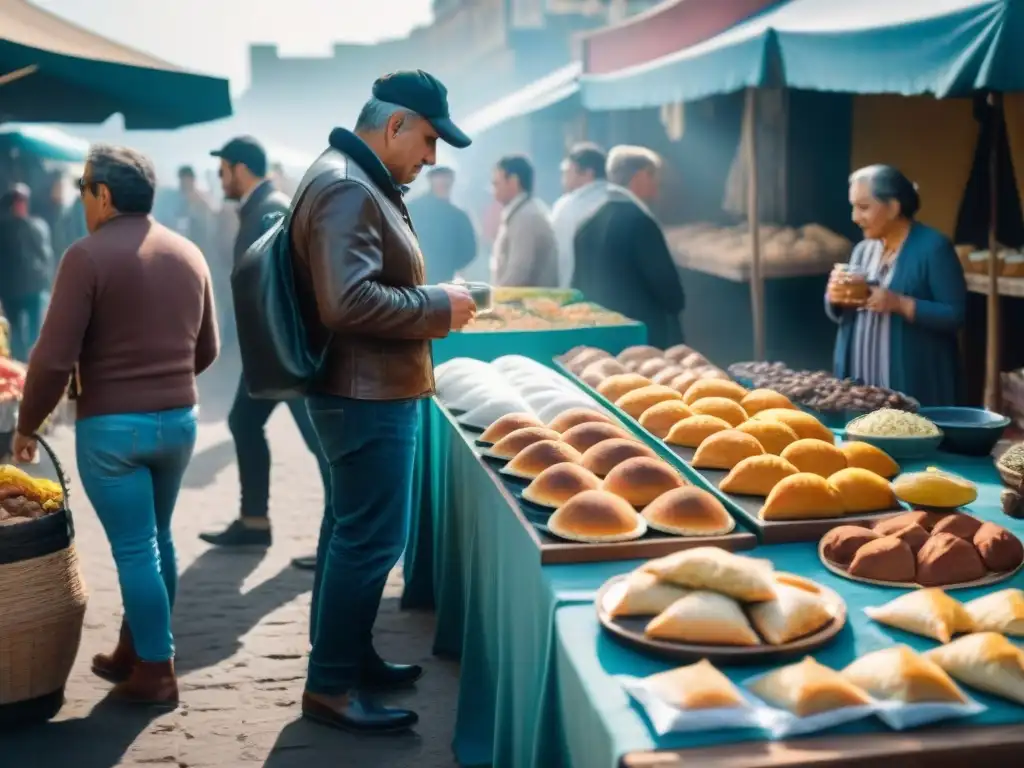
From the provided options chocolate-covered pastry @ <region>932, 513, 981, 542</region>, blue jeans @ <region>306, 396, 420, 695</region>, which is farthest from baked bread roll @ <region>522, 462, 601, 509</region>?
chocolate-covered pastry @ <region>932, 513, 981, 542</region>

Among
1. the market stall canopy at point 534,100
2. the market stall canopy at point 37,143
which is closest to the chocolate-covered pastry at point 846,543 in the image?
the market stall canopy at point 534,100

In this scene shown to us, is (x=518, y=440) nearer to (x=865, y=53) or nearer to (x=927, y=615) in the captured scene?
(x=927, y=615)

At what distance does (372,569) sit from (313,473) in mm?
4282

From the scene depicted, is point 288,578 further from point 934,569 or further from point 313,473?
point 934,569

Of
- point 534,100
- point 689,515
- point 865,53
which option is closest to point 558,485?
point 689,515

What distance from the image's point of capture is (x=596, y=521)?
108 inches

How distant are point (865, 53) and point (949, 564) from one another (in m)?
3.39

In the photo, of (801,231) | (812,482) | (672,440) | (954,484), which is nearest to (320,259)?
(672,440)

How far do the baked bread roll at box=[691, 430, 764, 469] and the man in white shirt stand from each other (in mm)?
3157

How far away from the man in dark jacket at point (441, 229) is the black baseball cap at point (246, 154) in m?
4.68

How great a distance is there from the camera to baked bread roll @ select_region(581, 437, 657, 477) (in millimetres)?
3246

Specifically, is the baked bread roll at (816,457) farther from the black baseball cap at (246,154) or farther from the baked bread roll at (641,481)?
the black baseball cap at (246,154)

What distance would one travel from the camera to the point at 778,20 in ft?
23.2

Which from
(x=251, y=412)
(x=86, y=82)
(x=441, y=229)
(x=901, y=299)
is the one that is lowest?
(x=251, y=412)
